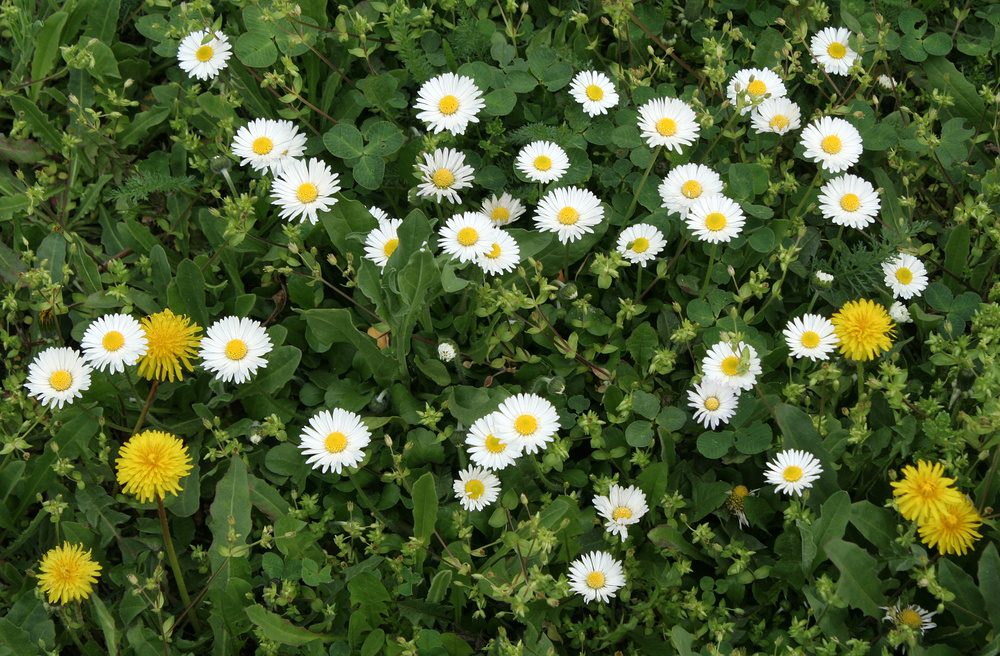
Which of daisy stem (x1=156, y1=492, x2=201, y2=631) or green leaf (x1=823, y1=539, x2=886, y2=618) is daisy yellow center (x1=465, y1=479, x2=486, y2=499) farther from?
green leaf (x1=823, y1=539, x2=886, y2=618)

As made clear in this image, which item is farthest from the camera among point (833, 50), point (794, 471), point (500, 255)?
point (833, 50)

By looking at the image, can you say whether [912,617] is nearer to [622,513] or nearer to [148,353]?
[622,513]

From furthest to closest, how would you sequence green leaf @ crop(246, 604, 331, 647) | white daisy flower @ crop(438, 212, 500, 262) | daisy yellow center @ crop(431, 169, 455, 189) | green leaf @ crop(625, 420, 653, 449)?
daisy yellow center @ crop(431, 169, 455, 189), white daisy flower @ crop(438, 212, 500, 262), green leaf @ crop(625, 420, 653, 449), green leaf @ crop(246, 604, 331, 647)

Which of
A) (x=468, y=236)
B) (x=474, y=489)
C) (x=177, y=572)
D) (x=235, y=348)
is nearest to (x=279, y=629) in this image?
(x=177, y=572)

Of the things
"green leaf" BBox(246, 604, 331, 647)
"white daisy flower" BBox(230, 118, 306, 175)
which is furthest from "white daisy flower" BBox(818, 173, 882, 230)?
"green leaf" BBox(246, 604, 331, 647)

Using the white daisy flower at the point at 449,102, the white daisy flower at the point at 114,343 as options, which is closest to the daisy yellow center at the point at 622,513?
the white daisy flower at the point at 449,102
